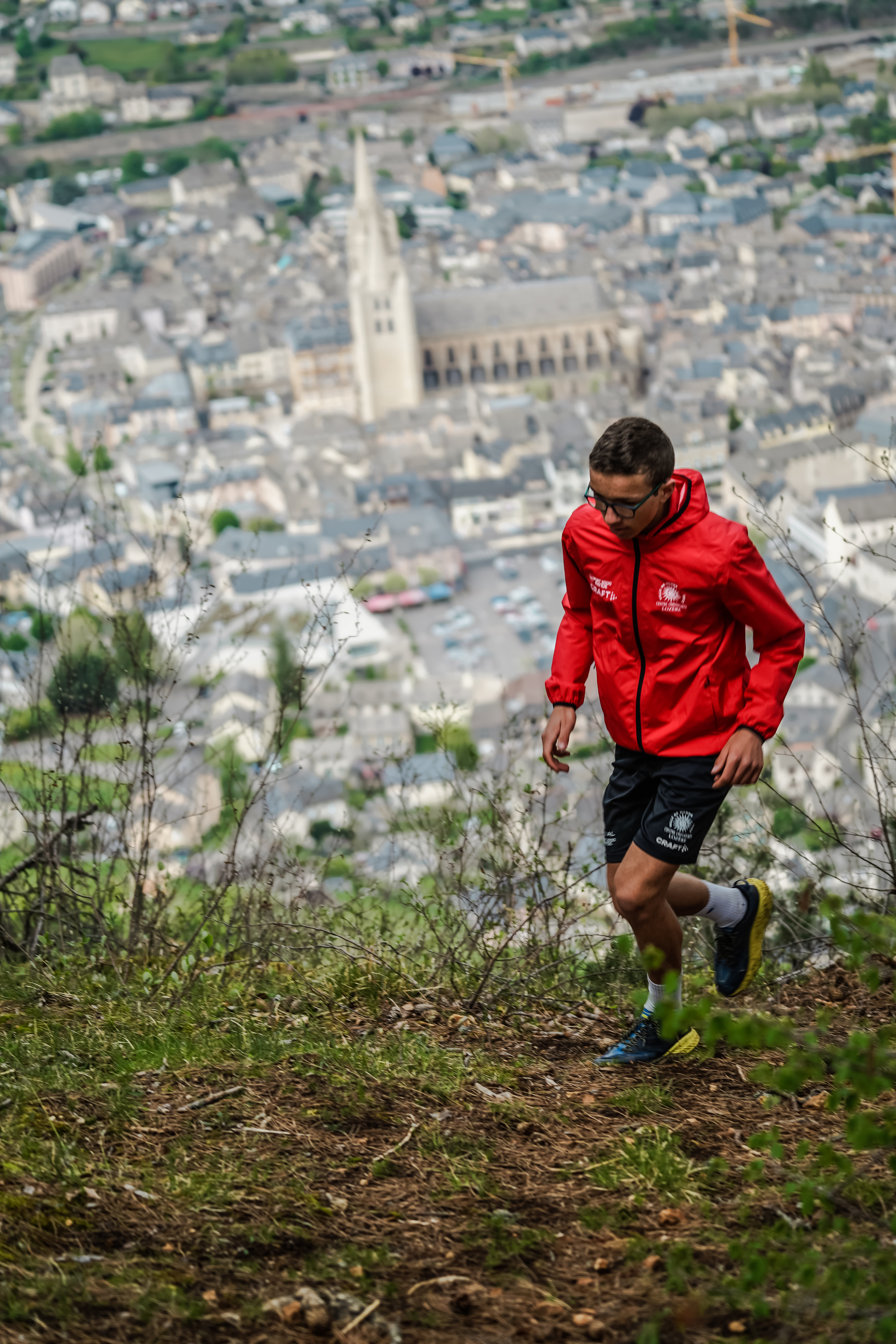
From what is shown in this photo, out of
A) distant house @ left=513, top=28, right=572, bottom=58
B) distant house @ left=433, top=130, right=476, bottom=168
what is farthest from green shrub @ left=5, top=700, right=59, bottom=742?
distant house @ left=513, top=28, right=572, bottom=58

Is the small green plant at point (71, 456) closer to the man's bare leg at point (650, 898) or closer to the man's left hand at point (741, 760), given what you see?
the man's bare leg at point (650, 898)

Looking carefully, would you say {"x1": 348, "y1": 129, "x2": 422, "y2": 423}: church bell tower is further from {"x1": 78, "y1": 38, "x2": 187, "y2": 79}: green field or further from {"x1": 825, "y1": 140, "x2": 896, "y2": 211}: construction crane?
{"x1": 78, "y1": 38, "x2": 187, "y2": 79}: green field

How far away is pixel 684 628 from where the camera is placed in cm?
206

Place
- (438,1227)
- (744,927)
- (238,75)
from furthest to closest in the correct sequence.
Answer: (238,75) < (744,927) < (438,1227)

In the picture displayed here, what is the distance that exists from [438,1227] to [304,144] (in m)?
67.4

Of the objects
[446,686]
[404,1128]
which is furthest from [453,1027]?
[446,686]

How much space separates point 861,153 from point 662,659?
196 ft

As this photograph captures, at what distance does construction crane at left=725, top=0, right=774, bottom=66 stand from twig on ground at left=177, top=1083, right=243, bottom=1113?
251ft

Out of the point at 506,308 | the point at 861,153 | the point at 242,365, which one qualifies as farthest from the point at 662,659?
the point at 861,153

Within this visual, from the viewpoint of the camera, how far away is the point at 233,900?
3.94 m

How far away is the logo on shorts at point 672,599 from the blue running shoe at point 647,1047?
689 millimetres

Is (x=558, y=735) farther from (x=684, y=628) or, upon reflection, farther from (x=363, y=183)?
(x=363, y=183)

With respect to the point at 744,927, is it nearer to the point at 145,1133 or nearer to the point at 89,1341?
the point at 145,1133

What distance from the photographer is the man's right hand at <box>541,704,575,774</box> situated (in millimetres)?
2238
